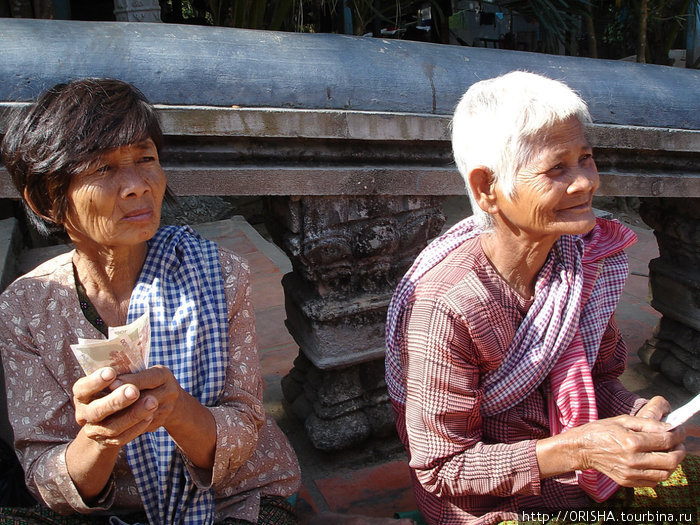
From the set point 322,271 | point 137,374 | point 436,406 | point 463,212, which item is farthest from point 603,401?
point 463,212

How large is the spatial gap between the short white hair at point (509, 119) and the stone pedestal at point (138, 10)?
6.56ft

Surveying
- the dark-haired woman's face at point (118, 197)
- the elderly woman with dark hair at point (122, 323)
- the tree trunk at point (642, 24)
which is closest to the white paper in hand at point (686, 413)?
the elderly woman with dark hair at point (122, 323)

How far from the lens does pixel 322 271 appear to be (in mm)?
2123

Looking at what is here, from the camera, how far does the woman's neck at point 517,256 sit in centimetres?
162

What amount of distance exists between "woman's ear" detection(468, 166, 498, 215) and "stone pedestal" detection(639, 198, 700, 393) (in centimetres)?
149

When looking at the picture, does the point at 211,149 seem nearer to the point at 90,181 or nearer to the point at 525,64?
the point at 90,181

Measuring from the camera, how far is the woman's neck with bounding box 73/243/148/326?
5.32 ft

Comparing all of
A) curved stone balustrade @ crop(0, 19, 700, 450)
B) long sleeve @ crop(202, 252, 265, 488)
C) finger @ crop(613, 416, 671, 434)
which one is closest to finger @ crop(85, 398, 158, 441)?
long sleeve @ crop(202, 252, 265, 488)

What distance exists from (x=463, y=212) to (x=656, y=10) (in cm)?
277

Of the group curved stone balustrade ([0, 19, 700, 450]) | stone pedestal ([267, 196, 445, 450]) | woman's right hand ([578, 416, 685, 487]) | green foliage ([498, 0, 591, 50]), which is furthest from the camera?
green foliage ([498, 0, 591, 50])

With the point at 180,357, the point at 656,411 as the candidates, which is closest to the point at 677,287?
the point at 656,411

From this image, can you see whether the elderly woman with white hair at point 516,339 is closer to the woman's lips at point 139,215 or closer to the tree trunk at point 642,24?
the woman's lips at point 139,215

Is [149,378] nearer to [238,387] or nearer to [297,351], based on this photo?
[238,387]

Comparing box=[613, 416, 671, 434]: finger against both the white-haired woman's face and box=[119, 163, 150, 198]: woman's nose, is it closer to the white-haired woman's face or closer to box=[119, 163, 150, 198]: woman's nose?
the white-haired woman's face
